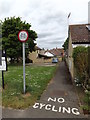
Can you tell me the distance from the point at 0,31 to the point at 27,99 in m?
19.4

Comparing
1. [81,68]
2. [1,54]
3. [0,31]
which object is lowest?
[81,68]

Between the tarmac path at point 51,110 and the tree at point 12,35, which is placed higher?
the tree at point 12,35

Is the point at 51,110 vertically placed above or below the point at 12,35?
below

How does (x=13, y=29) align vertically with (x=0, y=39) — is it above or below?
above

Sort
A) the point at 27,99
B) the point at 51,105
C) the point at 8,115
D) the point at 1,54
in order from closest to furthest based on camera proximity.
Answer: the point at 8,115 < the point at 51,105 < the point at 27,99 < the point at 1,54

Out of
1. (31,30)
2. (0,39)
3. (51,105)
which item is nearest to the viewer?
(51,105)

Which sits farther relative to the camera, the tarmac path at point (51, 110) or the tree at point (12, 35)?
the tree at point (12, 35)

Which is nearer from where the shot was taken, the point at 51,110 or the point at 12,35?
the point at 51,110

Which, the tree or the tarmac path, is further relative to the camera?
the tree

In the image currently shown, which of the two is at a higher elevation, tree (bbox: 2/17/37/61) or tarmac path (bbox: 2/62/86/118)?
tree (bbox: 2/17/37/61)

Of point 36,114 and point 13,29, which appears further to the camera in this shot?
point 13,29

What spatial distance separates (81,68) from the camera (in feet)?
22.2

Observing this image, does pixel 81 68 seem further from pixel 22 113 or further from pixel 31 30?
pixel 31 30

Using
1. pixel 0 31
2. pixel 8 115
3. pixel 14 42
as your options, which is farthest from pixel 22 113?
pixel 0 31
